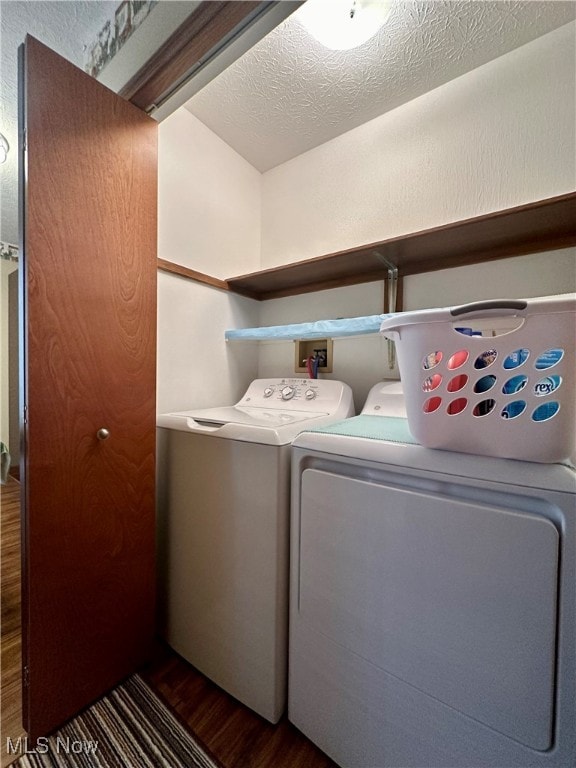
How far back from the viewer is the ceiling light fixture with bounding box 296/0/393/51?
44.0 inches

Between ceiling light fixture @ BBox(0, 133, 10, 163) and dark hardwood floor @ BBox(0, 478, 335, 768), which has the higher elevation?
ceiling light fixture @ BBox(0, 133, 10, 163)

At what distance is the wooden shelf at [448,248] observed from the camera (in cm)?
108

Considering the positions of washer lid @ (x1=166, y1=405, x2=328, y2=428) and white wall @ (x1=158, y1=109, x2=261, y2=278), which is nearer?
washer lid @ (x1=166, y1=405, x2=328, y2=428)

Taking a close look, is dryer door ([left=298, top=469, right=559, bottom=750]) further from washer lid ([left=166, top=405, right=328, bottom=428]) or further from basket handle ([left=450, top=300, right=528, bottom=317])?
basket handle ([left=450, top=300, right=528, bottom=317])

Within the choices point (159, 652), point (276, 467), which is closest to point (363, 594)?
point (276, 467)

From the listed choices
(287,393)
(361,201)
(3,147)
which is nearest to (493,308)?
(287,393)

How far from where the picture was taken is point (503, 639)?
65 cm

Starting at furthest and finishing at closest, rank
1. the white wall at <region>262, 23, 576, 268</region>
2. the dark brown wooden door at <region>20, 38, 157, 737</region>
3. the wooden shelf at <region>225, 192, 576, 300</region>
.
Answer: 1. the white wall at <region>262, 23, 576, 268</region>
2. the wooden shelf at <region>225, 192, 576, 300</region>
3. the dark brown wooden door at <region>20, 38, 157, 737</region>

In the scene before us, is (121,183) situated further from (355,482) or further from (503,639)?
(503,639)

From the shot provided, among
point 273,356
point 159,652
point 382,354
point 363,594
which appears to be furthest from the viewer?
point 273,356

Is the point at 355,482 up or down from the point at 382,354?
down

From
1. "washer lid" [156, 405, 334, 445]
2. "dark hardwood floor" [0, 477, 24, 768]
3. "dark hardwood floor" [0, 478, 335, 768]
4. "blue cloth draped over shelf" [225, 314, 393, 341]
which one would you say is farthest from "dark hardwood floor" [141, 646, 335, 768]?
"blue cloth draped over shelf" [225, 314, 393, 341]

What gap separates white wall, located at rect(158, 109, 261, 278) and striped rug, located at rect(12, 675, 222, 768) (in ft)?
6.03

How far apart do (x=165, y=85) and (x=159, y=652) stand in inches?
89.3
